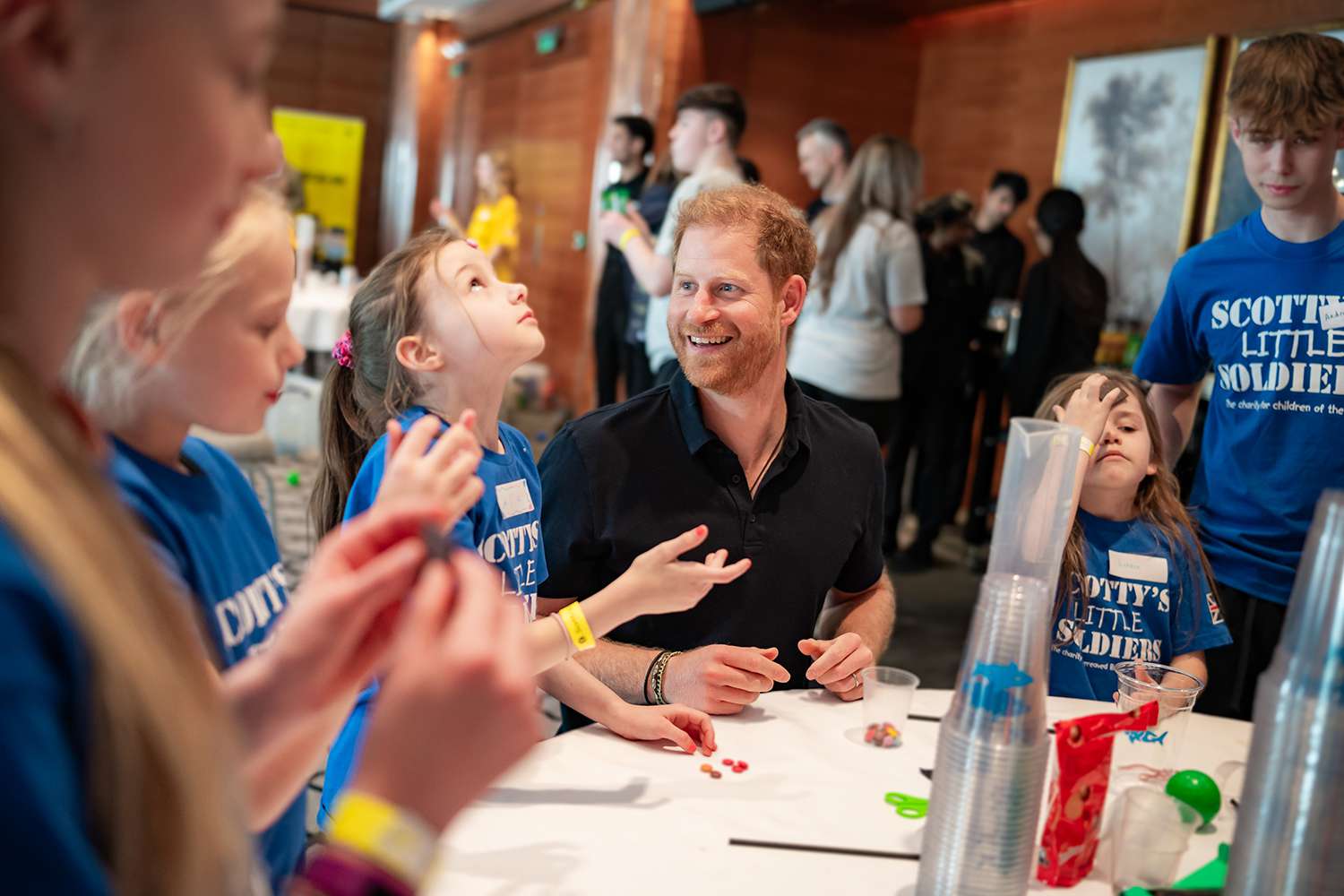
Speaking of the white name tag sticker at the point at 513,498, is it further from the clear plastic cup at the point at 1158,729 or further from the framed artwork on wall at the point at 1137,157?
the framed artwork on wall at the point at 1137,157

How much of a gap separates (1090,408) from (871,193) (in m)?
2.49

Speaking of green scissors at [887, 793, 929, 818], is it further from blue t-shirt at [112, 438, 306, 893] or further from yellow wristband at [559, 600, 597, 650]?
blue t-shirt at [112, 438, 306, 893]

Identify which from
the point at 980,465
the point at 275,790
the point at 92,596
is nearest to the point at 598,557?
the point at 275,790

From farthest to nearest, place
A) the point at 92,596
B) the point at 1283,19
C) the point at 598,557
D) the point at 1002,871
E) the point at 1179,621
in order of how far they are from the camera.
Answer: the point at 1283,19, the point at 1179,621, the point at 598,557, the point at 1002,871, the point at 92,596

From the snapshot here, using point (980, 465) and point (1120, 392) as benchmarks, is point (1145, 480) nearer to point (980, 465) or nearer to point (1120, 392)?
point (1120, 392)

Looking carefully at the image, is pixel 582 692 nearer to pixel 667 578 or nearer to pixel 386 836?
pixel 667 578

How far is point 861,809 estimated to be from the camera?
4.46ft

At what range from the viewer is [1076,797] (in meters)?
1.17

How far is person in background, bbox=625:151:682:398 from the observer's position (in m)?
4.82

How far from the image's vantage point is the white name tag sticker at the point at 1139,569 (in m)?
2.10

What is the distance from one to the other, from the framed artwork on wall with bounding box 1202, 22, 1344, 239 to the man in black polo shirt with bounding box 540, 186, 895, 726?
3.91m

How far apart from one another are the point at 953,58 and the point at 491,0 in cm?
460

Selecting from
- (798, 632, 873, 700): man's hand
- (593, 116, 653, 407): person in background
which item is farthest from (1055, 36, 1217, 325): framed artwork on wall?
(798, 632, 873, 700): man's hand

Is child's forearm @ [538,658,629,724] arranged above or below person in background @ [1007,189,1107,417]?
below
